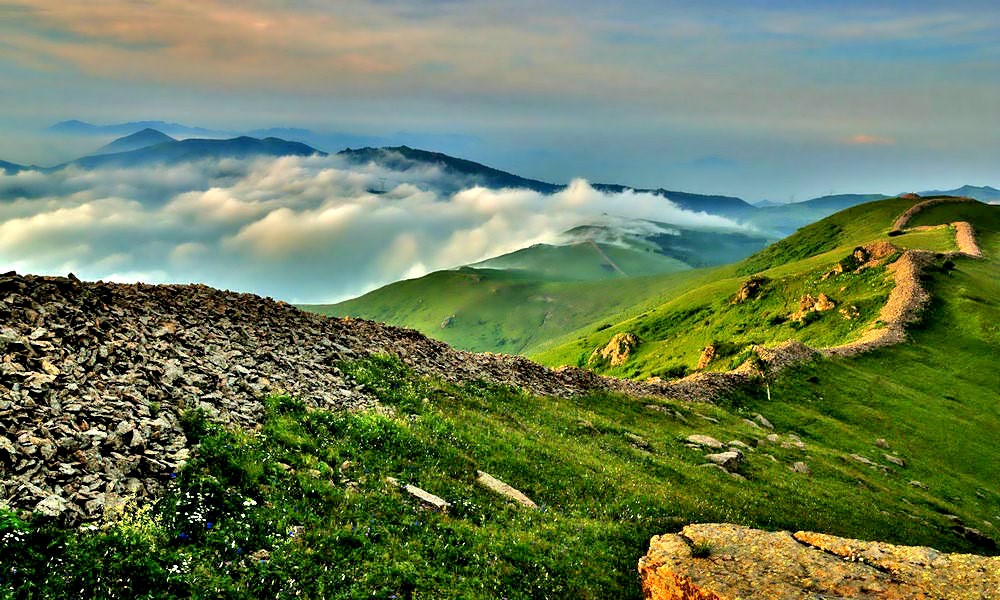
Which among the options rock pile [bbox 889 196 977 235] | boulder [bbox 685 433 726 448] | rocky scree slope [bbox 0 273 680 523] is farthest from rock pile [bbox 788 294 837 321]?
rock pile [bbox 889 196 977 235]

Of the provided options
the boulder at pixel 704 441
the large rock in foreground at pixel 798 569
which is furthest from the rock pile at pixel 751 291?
the large rock in foreground at pixel 798 569

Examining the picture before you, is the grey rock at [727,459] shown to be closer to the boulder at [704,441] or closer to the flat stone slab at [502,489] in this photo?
the boulder at [704,441]

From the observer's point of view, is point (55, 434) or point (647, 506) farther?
point (647, 506)

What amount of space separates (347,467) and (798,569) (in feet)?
45.6

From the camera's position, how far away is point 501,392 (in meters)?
31.9

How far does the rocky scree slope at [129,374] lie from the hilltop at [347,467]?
0.08 m

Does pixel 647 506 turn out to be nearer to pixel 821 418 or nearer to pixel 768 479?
pixel 768 479

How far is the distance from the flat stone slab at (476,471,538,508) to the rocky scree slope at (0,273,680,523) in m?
6.37

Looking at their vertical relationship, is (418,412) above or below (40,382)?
below

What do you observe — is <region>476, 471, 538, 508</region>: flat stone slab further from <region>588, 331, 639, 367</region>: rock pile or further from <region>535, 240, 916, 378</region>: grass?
<region>588, 331, 639, 367</region>: rock pile

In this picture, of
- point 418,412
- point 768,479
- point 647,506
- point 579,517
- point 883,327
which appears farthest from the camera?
point 883,327

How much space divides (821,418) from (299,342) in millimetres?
46099

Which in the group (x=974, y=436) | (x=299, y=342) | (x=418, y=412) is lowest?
(x=974, y=436)

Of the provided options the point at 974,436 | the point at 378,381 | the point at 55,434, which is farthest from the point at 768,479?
the point at 974,436
